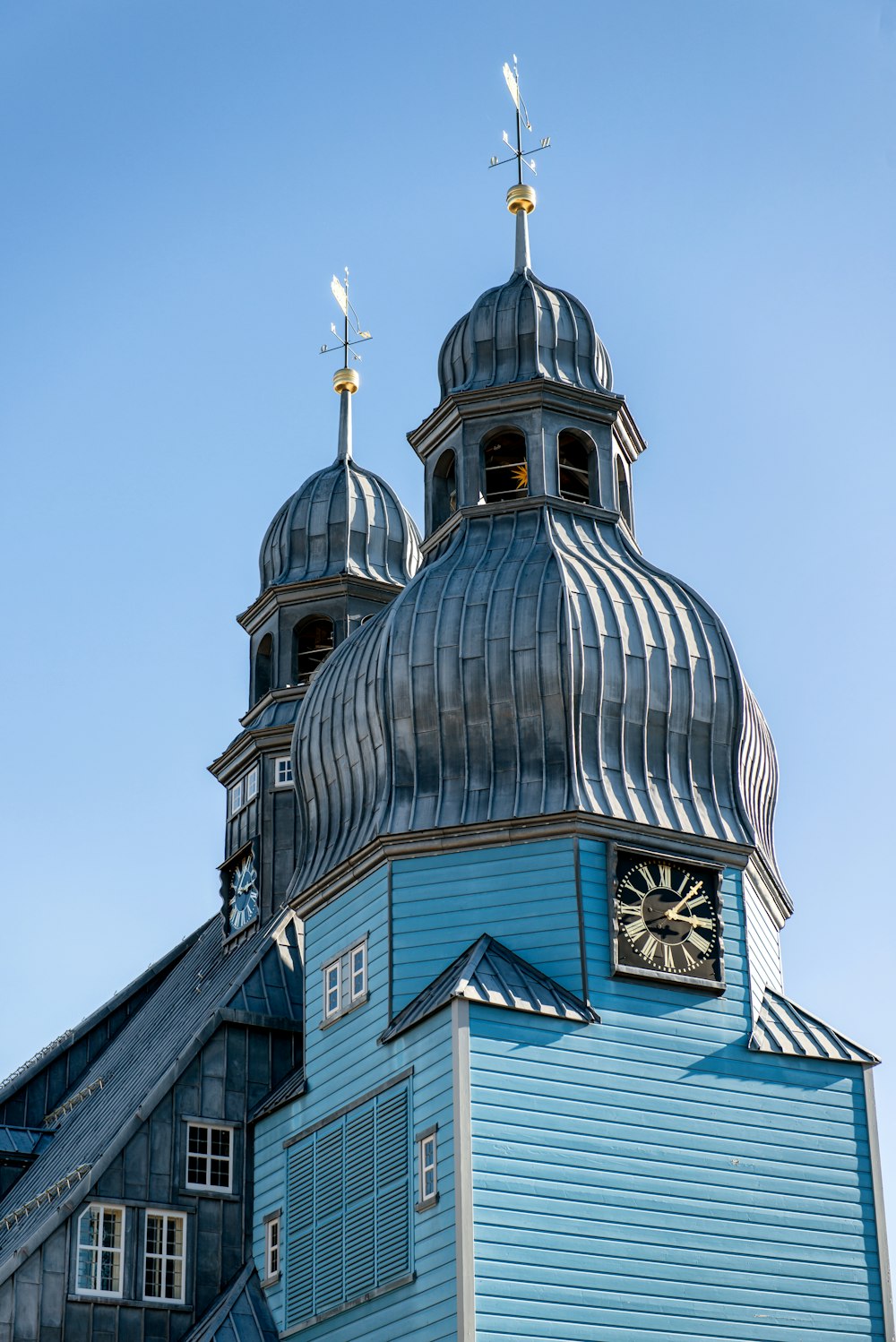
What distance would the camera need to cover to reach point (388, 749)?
38.9 metres

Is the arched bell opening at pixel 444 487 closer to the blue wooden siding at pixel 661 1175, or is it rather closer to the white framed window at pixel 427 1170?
the blue wooden siding at pixel 661 1175

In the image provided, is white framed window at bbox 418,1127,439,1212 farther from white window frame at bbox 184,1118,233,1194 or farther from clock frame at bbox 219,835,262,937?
clock frame at bbox 219,835,262,937

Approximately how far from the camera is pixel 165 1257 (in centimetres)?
3916

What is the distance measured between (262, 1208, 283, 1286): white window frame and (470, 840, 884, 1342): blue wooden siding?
653 centimetres

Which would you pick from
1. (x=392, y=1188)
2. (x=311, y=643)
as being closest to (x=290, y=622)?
(x=311, y=643)

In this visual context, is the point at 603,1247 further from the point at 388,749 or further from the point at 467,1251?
the point at 388,749

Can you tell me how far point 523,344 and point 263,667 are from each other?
39.9 ft

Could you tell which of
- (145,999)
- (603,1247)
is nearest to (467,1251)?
(603,1247)

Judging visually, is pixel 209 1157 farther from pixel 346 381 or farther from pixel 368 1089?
pixel 346 381

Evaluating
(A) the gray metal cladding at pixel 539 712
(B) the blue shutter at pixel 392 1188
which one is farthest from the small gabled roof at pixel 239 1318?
(A) the gray metal cladding at pixel 539 712

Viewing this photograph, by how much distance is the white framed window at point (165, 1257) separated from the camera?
38781 mm

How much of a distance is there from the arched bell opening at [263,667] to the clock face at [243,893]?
15.5 feet

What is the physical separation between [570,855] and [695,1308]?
7290 mm

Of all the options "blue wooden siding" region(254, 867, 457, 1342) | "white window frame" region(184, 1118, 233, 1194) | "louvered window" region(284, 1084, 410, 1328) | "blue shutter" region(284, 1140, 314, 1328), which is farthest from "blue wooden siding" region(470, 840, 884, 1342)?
"white window frame" region(184, 1118, 233, 1194)
